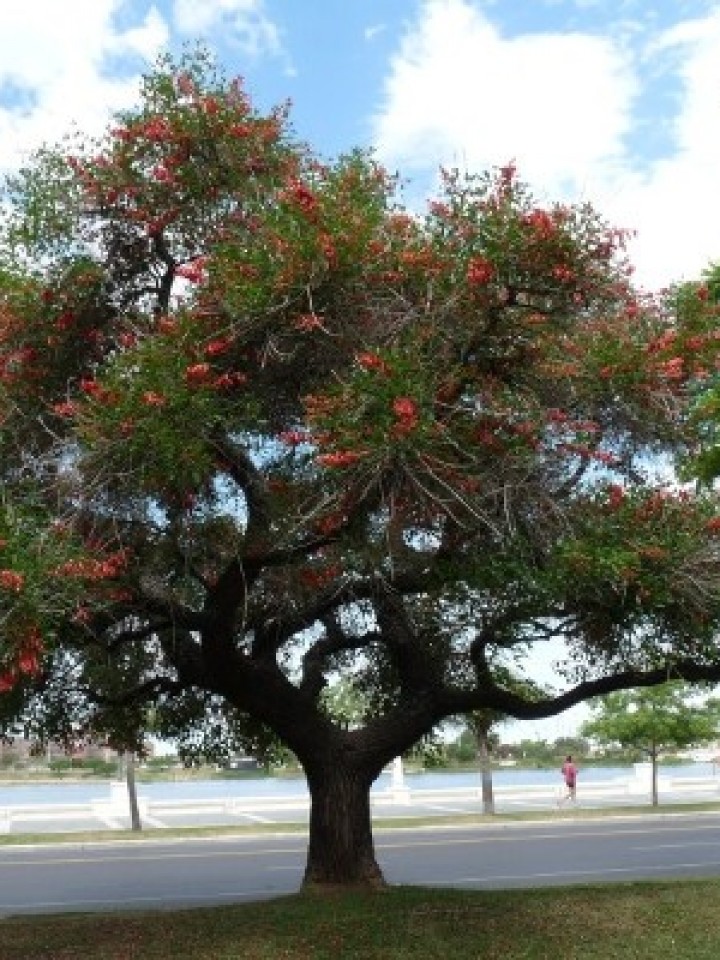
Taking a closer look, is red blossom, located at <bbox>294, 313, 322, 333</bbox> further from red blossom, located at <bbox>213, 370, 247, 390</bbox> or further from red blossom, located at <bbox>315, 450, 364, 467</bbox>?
red blossom, located at <bbox>315, 450, 364, 467</bbox>

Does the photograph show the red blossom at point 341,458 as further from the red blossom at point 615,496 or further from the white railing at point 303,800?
the white railing at point 303,800

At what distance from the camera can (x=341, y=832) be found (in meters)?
12.9

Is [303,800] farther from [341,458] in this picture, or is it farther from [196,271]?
[341,458]

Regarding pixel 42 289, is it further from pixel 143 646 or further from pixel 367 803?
pixel 367 803

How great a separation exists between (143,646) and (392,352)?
6483 millimetres

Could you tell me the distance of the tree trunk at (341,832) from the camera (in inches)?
506

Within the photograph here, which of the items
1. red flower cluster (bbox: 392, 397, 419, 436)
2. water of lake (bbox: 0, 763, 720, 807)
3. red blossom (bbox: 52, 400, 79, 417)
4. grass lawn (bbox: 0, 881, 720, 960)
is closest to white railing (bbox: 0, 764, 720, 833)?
water of lake (bbox: 0, 763, 720, 807)

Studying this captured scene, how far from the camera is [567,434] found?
9.98m

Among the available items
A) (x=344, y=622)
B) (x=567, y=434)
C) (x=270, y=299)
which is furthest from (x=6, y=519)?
(x=344, y=622)

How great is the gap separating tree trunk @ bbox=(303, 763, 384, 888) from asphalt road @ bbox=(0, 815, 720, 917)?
296 centimetres

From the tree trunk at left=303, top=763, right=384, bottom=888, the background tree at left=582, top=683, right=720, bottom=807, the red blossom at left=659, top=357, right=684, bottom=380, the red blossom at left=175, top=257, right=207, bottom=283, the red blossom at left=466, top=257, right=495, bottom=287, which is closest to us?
the red blossom at left=466, top=257, right=495, bottom=287

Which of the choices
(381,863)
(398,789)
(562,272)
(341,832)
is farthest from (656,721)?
(562,272)

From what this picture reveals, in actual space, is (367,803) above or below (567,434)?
below

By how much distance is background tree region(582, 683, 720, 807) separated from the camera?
30172 millimetres
